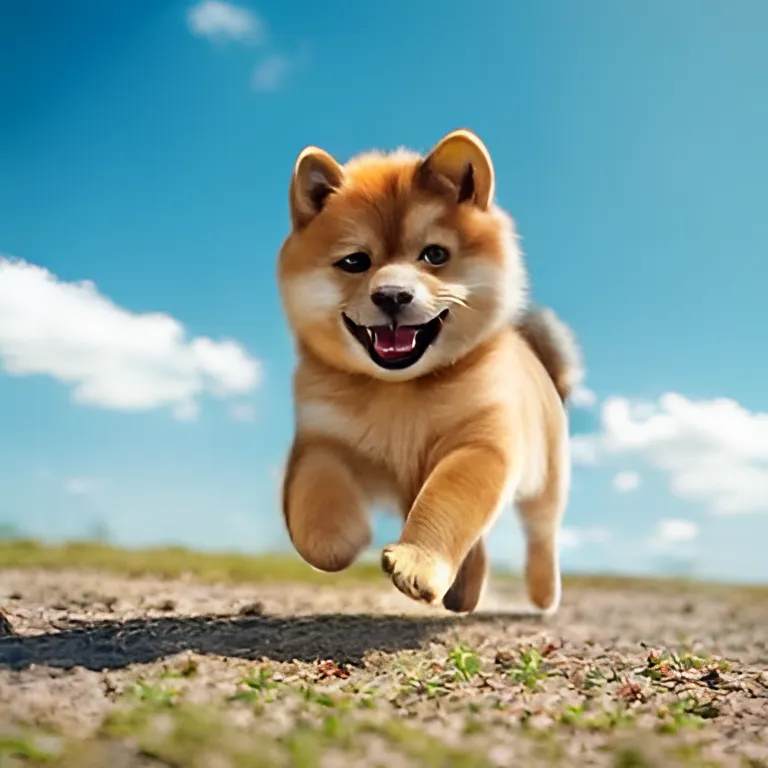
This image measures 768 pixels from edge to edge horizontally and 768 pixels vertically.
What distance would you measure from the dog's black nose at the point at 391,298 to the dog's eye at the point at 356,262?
0.93 ft

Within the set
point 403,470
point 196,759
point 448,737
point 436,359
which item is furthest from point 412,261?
point 196,759

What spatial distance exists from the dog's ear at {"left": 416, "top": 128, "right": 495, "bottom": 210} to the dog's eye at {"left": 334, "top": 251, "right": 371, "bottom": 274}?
0.50 meters

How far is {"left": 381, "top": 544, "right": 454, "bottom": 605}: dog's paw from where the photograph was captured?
395 centimetres

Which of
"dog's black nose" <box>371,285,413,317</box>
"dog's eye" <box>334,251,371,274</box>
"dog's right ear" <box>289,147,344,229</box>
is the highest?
"dog's right ear" <box>289,147,344,229</box>

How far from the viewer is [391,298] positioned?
4.36 meters

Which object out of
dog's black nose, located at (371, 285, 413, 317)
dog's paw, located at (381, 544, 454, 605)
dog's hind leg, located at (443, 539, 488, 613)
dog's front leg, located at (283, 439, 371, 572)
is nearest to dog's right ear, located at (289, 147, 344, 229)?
dog's black nose, located at (371, 285, 413, 317)

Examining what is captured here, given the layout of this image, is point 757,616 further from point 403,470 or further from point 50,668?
point 50,668

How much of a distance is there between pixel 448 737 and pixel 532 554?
143 inches

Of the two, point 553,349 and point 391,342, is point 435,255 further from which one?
point 553,349

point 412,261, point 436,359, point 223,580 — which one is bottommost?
point 223,580

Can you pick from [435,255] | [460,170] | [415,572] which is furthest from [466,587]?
[460,170]

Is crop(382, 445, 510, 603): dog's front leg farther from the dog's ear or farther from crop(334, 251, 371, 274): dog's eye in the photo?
the dog's ear

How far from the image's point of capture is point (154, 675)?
3777 mm

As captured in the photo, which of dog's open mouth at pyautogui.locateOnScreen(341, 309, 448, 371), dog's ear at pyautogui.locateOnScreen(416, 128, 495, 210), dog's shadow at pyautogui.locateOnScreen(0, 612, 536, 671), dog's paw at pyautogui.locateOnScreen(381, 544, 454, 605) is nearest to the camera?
dog's paw at pyautogui.locateOnScreen(381, 544, 454, 605)
